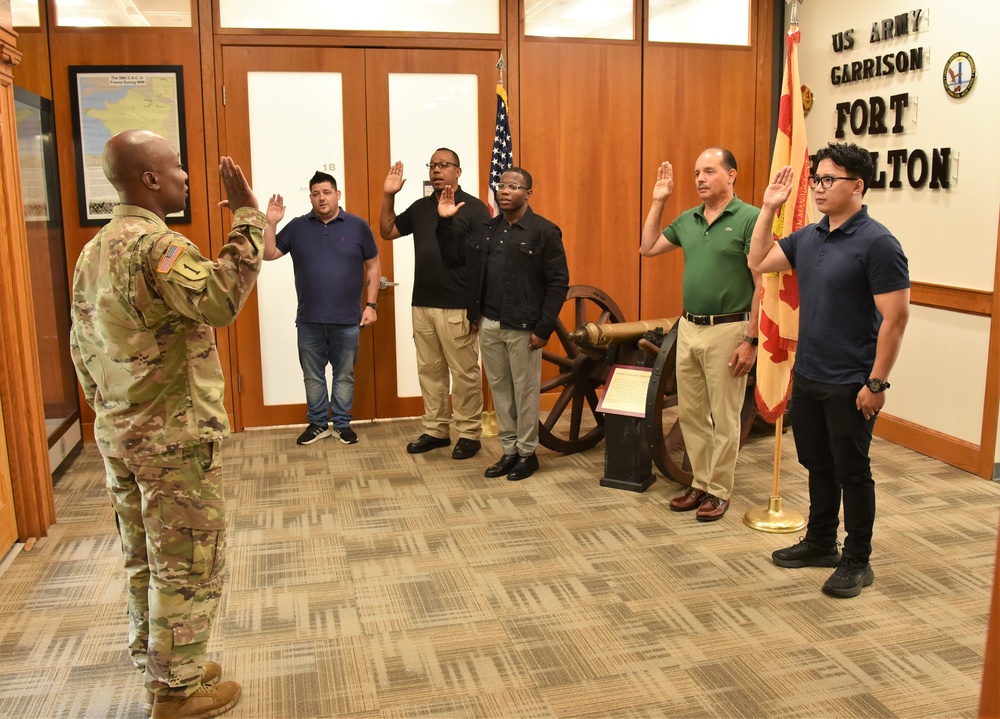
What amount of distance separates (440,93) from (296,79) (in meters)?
0.93

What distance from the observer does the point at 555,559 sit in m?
3.80

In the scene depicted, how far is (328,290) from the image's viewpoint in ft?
17.9

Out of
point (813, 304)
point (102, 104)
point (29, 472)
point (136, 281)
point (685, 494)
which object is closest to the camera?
point (136, 281)

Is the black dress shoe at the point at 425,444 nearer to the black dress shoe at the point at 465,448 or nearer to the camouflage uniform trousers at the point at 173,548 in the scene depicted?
the black dress shoe at the point at 465,448

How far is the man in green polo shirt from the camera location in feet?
13.1

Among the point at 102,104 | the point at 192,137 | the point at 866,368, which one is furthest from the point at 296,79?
the point at 866,368

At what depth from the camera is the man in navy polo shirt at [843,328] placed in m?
3.14

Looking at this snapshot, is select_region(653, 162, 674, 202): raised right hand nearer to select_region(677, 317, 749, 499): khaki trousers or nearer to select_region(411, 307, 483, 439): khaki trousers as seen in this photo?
select_region(677, 317, 749, 499): khaki trousers

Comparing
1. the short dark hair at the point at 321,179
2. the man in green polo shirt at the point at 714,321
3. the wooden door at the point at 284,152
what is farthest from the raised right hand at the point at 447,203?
the man in green polo shirt at the point at 714,321

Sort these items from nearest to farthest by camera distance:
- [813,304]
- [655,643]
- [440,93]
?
[655,643], [813,304], [440,93]

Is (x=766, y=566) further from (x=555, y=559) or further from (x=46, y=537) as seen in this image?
(x=46, y=537)

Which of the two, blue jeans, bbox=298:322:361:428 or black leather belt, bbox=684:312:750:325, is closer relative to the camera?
black leather belt, bbox=684:312:750:325

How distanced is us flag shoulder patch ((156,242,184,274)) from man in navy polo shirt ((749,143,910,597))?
7.35ft

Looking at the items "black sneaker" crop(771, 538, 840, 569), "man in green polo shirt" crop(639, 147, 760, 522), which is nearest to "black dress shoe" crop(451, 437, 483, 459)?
"man in green polo shirt" crop(639, 147, 760, 522)
